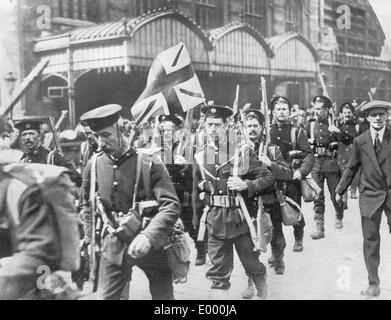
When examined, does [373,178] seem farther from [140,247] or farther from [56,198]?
[56,198]

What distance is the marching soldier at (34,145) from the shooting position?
441cm

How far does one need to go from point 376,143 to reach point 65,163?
2.74m

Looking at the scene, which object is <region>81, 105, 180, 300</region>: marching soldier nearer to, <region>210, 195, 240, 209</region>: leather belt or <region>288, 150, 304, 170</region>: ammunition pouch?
<region>210, 195, 240, 209</region>: leather belt

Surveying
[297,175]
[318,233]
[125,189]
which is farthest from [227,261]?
[318,233]

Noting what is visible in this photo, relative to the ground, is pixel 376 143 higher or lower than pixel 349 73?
lower

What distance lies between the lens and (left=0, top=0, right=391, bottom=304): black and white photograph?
3.20 m

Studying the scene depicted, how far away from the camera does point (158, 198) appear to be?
3.22 meters

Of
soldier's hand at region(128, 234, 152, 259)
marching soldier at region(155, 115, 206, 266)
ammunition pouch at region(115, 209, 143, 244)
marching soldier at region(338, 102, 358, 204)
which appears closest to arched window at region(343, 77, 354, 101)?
marching soldier at region(338, 102, 358, 204)

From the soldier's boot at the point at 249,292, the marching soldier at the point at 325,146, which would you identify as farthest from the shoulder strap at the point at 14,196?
the marching soldier at the point at 325,146

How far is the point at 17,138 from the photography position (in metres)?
4.75

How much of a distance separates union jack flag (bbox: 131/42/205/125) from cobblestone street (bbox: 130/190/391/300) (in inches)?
62.2

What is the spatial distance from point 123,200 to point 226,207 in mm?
994

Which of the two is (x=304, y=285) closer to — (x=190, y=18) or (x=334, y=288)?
(x=334, y=288)
